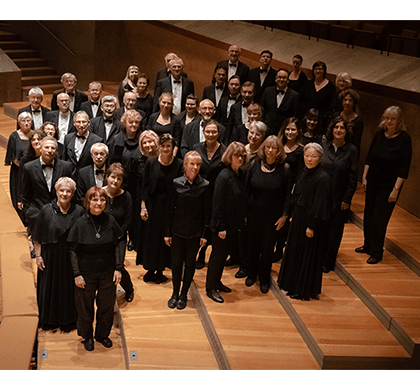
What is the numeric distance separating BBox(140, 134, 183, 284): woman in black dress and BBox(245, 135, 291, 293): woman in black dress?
667 mm

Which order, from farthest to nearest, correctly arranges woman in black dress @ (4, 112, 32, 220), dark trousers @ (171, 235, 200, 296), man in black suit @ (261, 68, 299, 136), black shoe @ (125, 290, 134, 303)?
man in black suit @ (261, 68, 299, 136) → woman in black dress @ (4, 112, 32, 220) → black shoe @ (125, 290, 134, 303) → dark trousers @ (171, 235, 200, 296)

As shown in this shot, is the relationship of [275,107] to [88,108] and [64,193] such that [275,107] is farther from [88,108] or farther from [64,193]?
[64,193]

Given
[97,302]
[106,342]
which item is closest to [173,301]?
[106,342]

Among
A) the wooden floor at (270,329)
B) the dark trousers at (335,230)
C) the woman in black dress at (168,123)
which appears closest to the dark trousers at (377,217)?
the wooden floor at (270,329)

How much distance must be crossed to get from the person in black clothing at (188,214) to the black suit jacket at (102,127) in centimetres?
131

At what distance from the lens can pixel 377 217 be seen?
4656 millimetres

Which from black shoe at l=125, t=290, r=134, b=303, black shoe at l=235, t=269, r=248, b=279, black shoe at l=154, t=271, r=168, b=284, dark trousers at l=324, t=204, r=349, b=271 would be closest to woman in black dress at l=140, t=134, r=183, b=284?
black shoe at l=154, t=271, r=168, b=284

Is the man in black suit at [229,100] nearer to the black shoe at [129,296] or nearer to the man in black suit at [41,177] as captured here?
the man in black suit at [41,177]

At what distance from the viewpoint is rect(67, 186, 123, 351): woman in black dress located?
358 centimetres

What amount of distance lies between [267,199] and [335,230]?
76cm

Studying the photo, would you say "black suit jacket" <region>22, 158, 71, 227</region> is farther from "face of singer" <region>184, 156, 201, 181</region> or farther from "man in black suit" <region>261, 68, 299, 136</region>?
"man in black suit" <region>261, 68, 299, 136</region>

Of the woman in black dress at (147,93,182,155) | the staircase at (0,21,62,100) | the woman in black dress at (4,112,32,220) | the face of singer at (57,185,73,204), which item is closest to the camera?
the face of singer at (57,185,73,204)

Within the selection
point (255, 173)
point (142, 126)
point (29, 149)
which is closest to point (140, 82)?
point (142, 126)

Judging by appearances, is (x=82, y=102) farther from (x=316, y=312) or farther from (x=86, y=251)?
(x=316, y=312)
